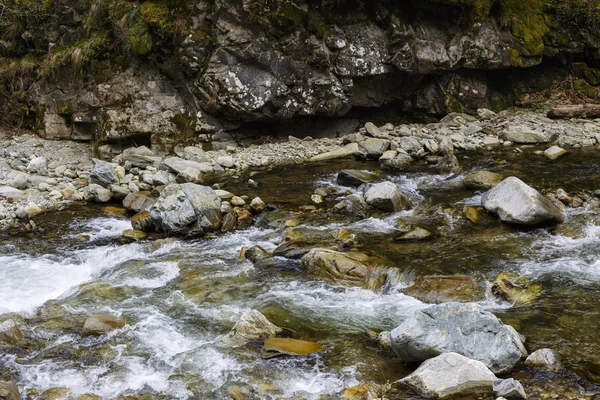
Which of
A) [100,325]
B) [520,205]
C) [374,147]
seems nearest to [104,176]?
[100,325]

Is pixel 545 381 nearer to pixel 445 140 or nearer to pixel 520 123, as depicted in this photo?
pixel 445 140

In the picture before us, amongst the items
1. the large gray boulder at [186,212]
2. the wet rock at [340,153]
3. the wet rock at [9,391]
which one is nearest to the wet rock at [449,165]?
the wet rock at [340,153]

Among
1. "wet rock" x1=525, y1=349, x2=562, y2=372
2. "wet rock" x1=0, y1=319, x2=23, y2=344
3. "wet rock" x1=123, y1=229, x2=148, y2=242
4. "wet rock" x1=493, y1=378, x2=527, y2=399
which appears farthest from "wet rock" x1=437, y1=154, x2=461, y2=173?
"wet rock" x1=0, y1=319, x2=23, y2=344

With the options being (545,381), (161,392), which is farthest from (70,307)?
(545,381)

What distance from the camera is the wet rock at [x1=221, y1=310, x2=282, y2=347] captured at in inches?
255

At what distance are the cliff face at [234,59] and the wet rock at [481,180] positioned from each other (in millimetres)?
5755

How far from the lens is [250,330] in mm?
6562

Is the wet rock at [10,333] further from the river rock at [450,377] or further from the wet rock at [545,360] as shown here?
the wet rock at [545,360]

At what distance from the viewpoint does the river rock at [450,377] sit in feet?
17.1

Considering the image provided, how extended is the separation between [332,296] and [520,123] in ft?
41.9

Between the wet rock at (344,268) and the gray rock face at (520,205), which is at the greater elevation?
the gray rock face at (520,205)

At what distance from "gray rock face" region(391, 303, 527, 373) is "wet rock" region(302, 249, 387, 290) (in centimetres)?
188

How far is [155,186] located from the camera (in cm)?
1342

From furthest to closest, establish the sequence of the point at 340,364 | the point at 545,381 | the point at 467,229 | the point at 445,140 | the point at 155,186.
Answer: the point at 445,140
the point at 155,186
the point at 467,229
the point at 340,364
the point at 545,381
